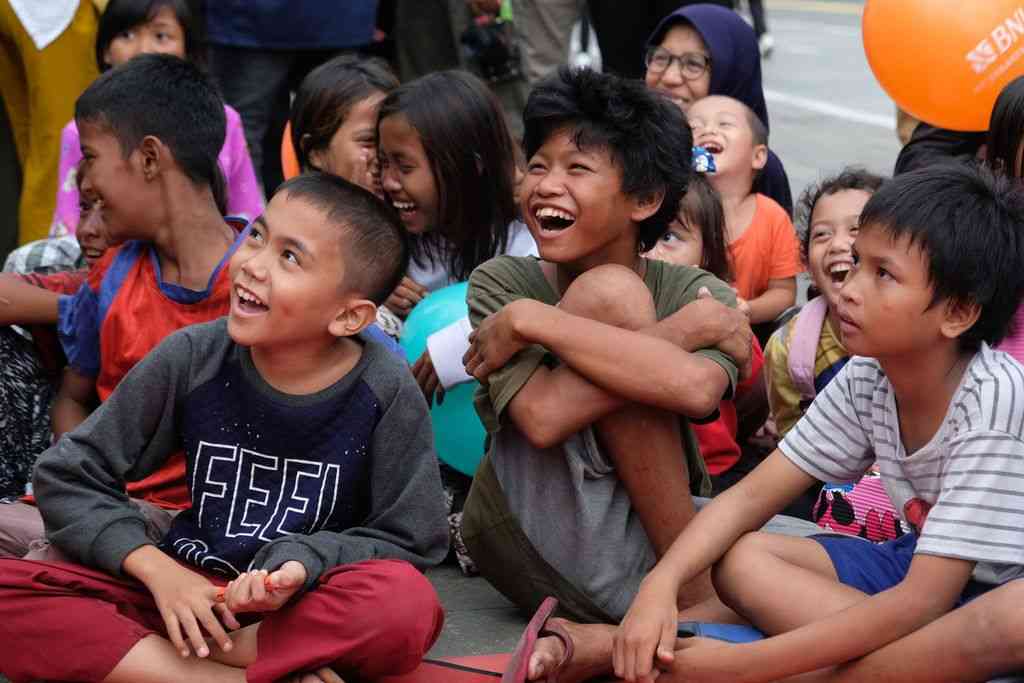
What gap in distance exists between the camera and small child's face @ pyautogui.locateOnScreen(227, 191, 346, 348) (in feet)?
8.13

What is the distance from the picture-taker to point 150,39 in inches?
172

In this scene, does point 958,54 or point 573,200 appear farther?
point 958,54

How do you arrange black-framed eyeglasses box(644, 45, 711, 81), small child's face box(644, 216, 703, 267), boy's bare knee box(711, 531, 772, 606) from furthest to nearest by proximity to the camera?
black-framed eyeglasses box(644, 45, 711, 81)
small child's face box(644, 216, 703, 267)
boy's bare knee box(711, 531, 772, 606)

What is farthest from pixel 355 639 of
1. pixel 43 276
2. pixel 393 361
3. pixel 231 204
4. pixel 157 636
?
pixel 231 204

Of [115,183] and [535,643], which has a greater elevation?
[115,183]

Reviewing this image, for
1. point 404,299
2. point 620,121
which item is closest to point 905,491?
point 620,121

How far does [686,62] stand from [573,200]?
1.94 meters

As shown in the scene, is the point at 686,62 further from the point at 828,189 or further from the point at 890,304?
the point at 890,304

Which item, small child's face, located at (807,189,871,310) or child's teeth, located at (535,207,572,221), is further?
small child's face, located at (807,189,871,310)

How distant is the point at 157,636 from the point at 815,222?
185 cm

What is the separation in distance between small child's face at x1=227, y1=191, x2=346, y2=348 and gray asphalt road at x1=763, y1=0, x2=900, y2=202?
470 cm

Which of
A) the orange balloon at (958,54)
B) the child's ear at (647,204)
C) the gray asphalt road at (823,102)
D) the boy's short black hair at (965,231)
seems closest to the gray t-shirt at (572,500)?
the child's ear at (647,204)

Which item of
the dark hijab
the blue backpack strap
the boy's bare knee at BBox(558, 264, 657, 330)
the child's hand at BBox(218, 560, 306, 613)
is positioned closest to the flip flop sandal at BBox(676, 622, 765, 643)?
the boy's bare knee at BBox(558, 264, 657, 330)

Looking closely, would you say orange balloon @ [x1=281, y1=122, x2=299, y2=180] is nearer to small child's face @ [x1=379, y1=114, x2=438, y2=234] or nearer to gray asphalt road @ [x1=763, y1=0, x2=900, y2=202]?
small child's face @ [x1=379, y1=114, x2=438, y2=234]
